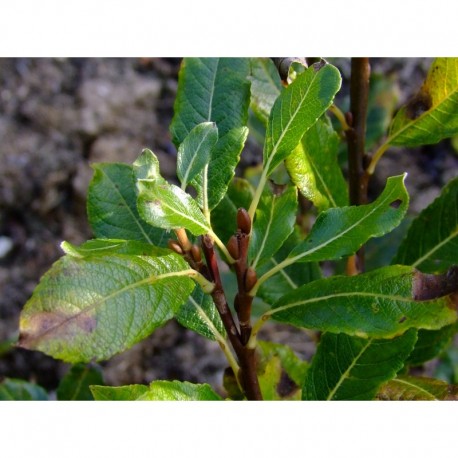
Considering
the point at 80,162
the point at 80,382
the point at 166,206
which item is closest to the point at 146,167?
the point at 166,206

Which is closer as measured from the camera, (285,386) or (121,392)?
(121,392)

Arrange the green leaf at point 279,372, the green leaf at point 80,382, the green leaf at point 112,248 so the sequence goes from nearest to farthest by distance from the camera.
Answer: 1. the green leaf at point 112,248
2. the green leaf at point 279,372
3. the green leaf at point 80,382

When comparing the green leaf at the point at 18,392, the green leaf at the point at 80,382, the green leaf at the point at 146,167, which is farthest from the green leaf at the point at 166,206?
the green leaf at the point at 18,392

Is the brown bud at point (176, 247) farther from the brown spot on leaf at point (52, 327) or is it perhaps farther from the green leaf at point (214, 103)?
the brown spot on leaf at point (52, 327)

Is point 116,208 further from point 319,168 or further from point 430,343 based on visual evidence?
point 430,343

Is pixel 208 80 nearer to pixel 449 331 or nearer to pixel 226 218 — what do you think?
pixel 226 218
